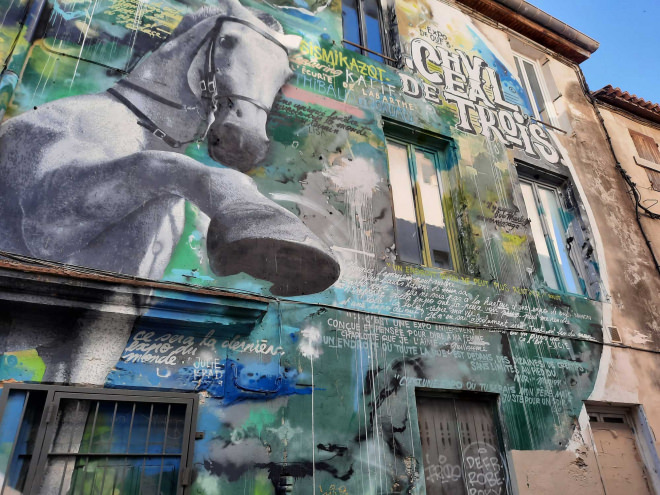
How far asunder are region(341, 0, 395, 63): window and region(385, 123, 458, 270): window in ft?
5.04

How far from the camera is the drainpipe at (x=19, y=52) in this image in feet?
15.9

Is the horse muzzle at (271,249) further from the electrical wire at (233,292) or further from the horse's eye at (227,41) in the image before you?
the horse's eye at (227,41)

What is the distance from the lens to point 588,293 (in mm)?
7699

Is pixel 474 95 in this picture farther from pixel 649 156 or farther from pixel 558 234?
pixel 649 156

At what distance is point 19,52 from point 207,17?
90.3 inches

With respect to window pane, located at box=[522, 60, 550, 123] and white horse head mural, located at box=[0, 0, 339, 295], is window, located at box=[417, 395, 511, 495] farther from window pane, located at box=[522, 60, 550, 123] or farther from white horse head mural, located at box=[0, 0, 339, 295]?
window pane, located at box=[522, 60, 550, 123]

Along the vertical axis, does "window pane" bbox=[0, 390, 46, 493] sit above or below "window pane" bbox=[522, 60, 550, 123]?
below

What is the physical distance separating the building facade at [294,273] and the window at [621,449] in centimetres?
4

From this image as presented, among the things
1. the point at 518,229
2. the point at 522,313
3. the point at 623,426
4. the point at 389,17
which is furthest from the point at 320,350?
the point at 389,17

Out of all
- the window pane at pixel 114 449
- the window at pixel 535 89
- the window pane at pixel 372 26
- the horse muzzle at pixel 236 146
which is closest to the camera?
the window pane at pixel 114 449

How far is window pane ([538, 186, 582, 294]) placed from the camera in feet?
25.3

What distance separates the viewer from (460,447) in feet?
18.0

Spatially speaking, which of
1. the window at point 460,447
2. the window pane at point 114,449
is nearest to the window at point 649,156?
the window at point 460,447

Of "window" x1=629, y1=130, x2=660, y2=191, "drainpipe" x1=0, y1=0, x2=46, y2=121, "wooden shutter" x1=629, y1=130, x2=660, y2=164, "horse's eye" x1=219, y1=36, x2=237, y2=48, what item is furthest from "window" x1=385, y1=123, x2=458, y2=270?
"wooden shutter" x1=629, y1=130, x2=660, y2=164
